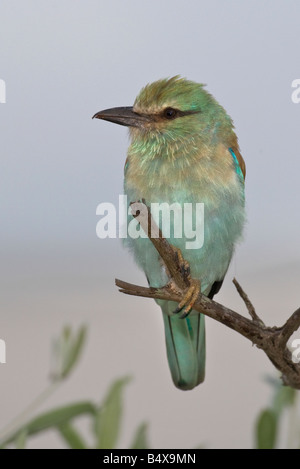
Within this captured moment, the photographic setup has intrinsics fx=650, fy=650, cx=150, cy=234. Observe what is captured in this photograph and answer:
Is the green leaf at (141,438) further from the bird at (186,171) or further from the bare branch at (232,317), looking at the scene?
the bird at (186,171)

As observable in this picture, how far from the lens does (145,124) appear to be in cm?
201

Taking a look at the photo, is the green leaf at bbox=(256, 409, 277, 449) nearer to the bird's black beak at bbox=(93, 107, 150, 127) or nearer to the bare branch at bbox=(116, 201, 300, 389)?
the bare branch at bbox=(116, 201, 300, 389)

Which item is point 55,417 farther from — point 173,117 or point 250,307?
point 173,117

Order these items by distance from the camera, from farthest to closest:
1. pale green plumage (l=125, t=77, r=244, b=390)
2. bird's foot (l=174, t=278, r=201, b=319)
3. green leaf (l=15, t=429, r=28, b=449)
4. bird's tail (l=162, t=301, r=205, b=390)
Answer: bird's tail (l=162, t=301, r=205, b=390)
pale green plumage (l=125, t=77, r=244, b=390)
bird's foot (l=174, t=278, r=201, b=319)
green leaf (l=15, t=429, r=28, b=449)

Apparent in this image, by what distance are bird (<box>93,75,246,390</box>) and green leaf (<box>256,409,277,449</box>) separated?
59 cm

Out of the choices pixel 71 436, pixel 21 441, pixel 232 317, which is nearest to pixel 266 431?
pixel 232 317

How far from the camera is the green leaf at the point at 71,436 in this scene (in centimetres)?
147

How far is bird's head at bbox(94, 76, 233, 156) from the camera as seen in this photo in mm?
1982

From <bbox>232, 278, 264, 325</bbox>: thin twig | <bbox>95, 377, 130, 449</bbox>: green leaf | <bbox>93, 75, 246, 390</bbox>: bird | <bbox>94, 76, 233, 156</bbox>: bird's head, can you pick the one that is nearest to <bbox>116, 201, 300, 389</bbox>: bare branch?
<bbox>232, 278, 264, 325</bbox>: thin twig

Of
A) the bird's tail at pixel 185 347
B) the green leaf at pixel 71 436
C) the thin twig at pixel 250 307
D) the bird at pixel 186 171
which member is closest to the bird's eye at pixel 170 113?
the bird at pixel 186 171

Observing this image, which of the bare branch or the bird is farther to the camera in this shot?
the bird

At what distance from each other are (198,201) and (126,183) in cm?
26

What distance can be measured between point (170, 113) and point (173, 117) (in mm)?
17

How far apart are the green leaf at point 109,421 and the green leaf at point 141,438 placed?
4 centimetres
